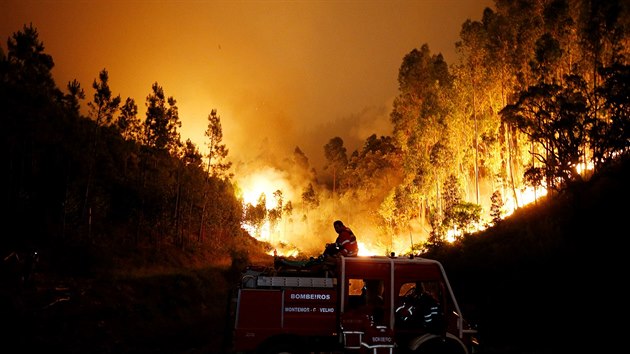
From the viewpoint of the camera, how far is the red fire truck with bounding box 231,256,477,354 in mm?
7664

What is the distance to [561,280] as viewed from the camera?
44.2 ft

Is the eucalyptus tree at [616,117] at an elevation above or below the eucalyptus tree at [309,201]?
below

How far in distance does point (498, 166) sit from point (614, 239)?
27863 millimetres

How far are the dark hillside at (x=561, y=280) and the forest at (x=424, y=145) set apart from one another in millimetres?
372

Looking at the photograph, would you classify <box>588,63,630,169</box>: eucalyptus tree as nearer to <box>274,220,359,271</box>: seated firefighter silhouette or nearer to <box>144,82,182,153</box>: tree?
<box>274,220,359,271</box>: seated firefighter silhouette

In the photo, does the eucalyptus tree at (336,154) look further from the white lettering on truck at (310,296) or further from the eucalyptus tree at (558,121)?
the white lettering on truck at (310,296)

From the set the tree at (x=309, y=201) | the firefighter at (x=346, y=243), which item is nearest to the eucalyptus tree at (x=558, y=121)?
the firefighter at (x=346, y=243)

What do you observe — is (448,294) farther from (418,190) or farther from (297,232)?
(297,232)

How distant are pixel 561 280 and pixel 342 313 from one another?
9651 millimetres

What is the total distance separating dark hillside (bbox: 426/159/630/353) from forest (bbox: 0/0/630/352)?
372 millimetres

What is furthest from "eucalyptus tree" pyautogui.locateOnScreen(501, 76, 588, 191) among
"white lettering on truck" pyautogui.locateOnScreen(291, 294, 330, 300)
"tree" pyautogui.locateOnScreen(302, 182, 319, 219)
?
"tree" pyautogui.locateOnScreen(302, 182, 319, 219)

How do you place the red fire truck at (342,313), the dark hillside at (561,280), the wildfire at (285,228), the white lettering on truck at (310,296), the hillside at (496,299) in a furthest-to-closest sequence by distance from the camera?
the wildfire at (285,228), the hillside at (496,299), the dark hillside at (561,280), the white lettering on truck at (310,296), the red fire truck at (342,313)

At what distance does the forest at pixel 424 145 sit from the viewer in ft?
85.1

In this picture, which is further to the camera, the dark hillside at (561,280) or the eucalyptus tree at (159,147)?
the eucalyptus tree at (159,147)
